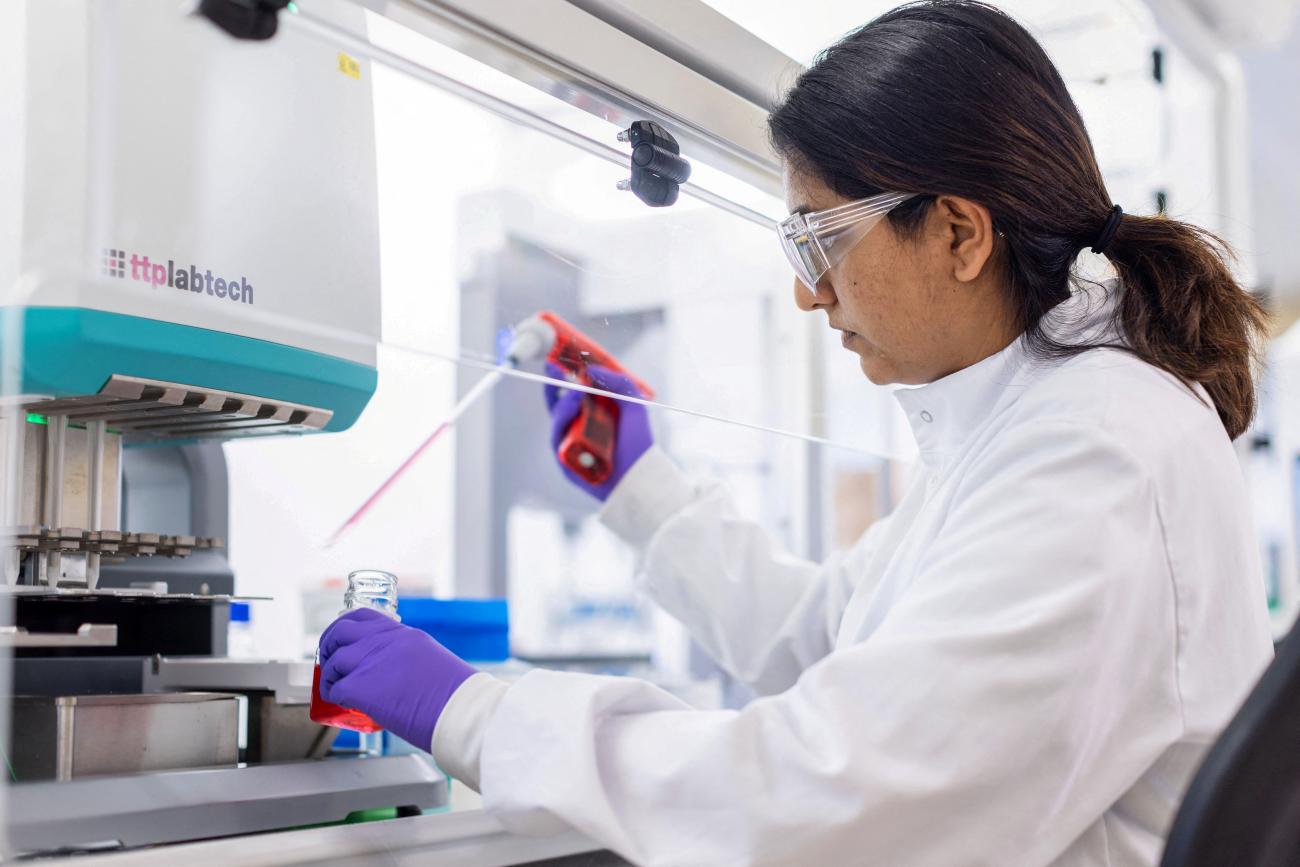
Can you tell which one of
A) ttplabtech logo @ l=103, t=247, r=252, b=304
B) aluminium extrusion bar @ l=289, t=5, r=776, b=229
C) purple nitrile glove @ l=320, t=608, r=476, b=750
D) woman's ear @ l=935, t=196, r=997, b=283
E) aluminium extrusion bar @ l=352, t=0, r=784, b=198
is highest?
aluminium extrusion bar @ l=352, t=0, r=784, b=198

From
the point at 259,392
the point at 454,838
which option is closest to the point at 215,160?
the point at 259,392

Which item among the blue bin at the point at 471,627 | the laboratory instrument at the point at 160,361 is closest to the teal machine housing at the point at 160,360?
the laboratory instrument at the point at 160,361

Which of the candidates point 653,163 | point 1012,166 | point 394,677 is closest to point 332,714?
point 394,677

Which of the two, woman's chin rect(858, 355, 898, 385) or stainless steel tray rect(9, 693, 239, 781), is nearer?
stainless steel tray rect(9, 693, 239, 781)

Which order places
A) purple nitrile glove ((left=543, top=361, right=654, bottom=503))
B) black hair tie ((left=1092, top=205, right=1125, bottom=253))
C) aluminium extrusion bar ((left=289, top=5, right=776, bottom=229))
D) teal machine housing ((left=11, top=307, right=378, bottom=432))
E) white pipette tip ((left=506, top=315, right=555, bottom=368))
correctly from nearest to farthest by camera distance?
1. teal machine housing ((left=11, top=307, right=378, bottom=432))
2. aluminium extrusion bar ((left=289, top=5, right=776, bottom=229))
3. black hair tie ((left=1092, top=205, right=1125, bottom=253))
4. white pipette tip ((left=506, top=315, right=555, bottom=368))
5. purple nitrile glove ((left=543, top=361, right=654, bottom=503))

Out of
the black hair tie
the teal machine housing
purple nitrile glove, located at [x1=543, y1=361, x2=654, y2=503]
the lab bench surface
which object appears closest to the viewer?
the lab bench surface

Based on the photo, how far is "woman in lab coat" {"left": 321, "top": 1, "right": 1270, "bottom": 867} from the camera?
0.85m

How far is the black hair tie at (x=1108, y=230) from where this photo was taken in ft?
3.71

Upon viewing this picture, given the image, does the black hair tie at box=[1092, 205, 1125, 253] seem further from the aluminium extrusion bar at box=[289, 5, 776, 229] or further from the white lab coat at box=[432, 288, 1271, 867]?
the aluminium extrusion bar at box=[289, 5, 776, 229]

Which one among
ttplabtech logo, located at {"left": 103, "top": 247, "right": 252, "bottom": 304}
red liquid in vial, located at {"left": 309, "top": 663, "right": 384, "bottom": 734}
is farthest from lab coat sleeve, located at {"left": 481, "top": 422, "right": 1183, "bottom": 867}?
ttplabtech logo, located at {"left": 103, "top": 247, "right": 252, "bottom": 304}

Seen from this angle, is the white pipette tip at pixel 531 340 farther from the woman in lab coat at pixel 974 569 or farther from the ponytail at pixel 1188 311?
the ponytail at pixel 1188 311

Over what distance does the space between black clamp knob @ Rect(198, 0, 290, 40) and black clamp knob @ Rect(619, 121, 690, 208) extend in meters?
0.44

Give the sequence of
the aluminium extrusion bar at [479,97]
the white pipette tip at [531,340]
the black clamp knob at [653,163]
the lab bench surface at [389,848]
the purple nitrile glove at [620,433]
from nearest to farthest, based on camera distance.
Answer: the lab bench surface at [389,848]
the aluminium extrusion bar at [479,97]
the black clamp knob at [653,163]
the white pipette tip at [531,340]
the purple nitrile glove at [620,433]

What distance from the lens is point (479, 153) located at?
4.60 ft
